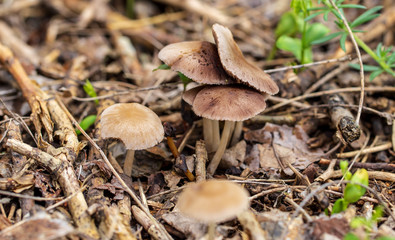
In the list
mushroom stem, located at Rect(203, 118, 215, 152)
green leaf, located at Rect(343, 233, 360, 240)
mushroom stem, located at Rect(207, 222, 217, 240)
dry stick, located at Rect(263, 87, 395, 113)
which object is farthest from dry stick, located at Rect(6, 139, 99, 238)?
dry stick, located at Rect(263, 87, 395, 113)

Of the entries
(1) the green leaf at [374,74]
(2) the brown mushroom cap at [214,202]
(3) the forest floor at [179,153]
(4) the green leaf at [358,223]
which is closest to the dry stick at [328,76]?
(3) the forest floor at [179,153]

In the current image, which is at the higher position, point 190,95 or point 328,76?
point 190,95

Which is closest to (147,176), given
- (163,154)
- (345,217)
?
(163,154)

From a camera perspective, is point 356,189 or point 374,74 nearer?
point 356,189

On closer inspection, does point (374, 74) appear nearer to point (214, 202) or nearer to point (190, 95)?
point (190, 95)

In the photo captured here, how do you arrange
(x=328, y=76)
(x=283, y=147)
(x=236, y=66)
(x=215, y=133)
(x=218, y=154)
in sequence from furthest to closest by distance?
(x=328, y=76)
(x=283, y=147)
(x=215, y=133)
(x=218, y=154)
(x=236, y=66)

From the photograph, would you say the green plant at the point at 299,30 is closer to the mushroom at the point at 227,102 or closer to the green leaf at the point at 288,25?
the green leaf at the point at 288,25

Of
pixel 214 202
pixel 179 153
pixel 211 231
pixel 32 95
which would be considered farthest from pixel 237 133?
pixel 32 95
